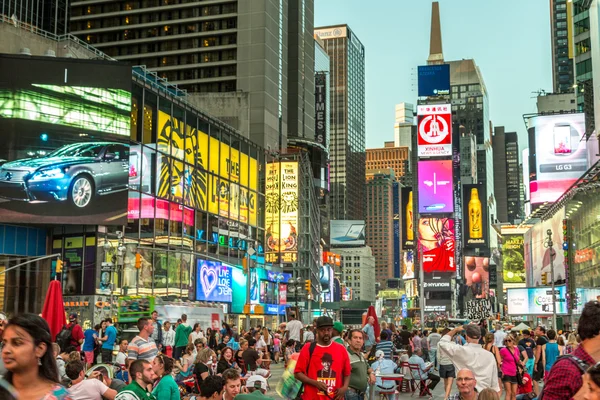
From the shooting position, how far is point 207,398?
9.27m

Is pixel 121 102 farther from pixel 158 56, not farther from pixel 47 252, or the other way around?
pixel 158 56

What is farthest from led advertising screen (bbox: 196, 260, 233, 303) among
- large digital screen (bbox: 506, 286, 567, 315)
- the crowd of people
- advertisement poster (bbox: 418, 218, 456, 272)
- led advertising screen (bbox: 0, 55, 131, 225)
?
advertisement poster (bbox: 418, 218, 456, 272)

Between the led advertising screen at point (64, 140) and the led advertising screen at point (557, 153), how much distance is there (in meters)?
49.2

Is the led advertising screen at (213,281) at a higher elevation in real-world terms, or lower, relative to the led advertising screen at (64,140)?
lower

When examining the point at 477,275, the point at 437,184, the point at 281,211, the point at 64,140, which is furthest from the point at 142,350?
the point at 477,275

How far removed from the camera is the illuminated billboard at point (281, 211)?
7831 cm

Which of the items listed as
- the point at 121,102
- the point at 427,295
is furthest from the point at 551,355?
the point at 427,295

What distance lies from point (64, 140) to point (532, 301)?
3838 cm

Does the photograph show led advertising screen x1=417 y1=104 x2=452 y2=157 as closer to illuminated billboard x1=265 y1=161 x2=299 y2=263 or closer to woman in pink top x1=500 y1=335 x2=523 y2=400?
illuminated billboard x1=265 y1=161 x2=299 y2=263

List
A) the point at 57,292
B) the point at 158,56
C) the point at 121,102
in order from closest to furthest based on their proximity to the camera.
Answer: the point at 57,292 < the point at 121,102 < the point at 158,56

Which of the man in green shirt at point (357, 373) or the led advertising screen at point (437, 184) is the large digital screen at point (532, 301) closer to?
the led advertising screen at point (437, 184)

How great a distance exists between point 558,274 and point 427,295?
52416mm

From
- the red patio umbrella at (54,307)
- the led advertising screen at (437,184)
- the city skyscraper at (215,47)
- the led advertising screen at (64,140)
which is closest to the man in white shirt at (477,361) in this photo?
the red patio umbrella at (54,307)

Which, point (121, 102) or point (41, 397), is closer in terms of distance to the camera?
point (41, 397)
